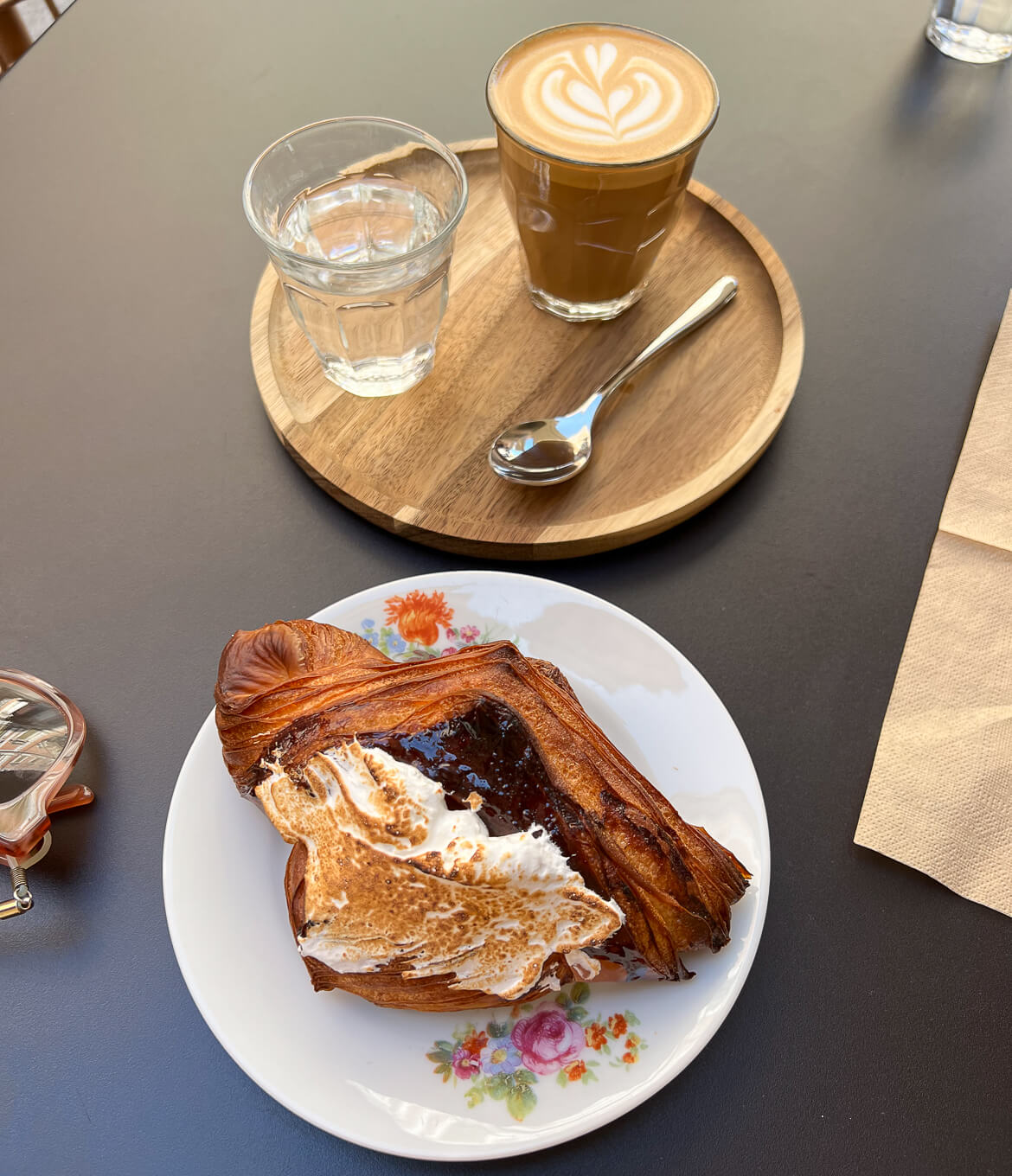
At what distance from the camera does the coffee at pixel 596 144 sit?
93cm

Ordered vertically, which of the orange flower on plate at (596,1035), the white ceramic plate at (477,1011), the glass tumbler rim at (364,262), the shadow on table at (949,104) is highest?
the glass tumbler rim at (364,262)

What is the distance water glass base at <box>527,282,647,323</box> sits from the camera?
106cm

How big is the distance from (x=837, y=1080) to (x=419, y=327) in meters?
0.80

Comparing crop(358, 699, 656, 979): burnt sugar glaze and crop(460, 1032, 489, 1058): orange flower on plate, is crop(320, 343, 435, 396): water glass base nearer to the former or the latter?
crop(358, 699, 656, 979): burnt sugar glaze

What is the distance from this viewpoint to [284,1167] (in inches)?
27.0

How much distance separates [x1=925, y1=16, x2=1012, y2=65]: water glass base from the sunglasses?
147 cm

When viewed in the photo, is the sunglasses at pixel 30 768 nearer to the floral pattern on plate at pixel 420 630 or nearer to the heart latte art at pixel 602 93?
the floral pattern on plate at pixel 420 630

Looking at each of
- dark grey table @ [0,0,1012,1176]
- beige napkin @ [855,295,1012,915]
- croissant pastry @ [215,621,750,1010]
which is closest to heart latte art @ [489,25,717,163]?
dark grey table @ [0,0,1012,1176]

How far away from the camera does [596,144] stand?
95 centimetres

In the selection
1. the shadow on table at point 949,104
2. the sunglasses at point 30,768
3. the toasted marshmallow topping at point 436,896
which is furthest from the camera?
the shadow on table at point 949,104

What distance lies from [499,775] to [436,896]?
3.7 inches

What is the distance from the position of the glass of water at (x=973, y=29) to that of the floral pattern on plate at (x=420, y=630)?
118 cm

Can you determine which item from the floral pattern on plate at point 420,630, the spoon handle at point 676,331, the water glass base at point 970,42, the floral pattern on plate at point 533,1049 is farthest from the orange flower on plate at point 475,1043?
the water glass base at point 970,42

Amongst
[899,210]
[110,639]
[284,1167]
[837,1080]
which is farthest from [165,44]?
[837,1080]
